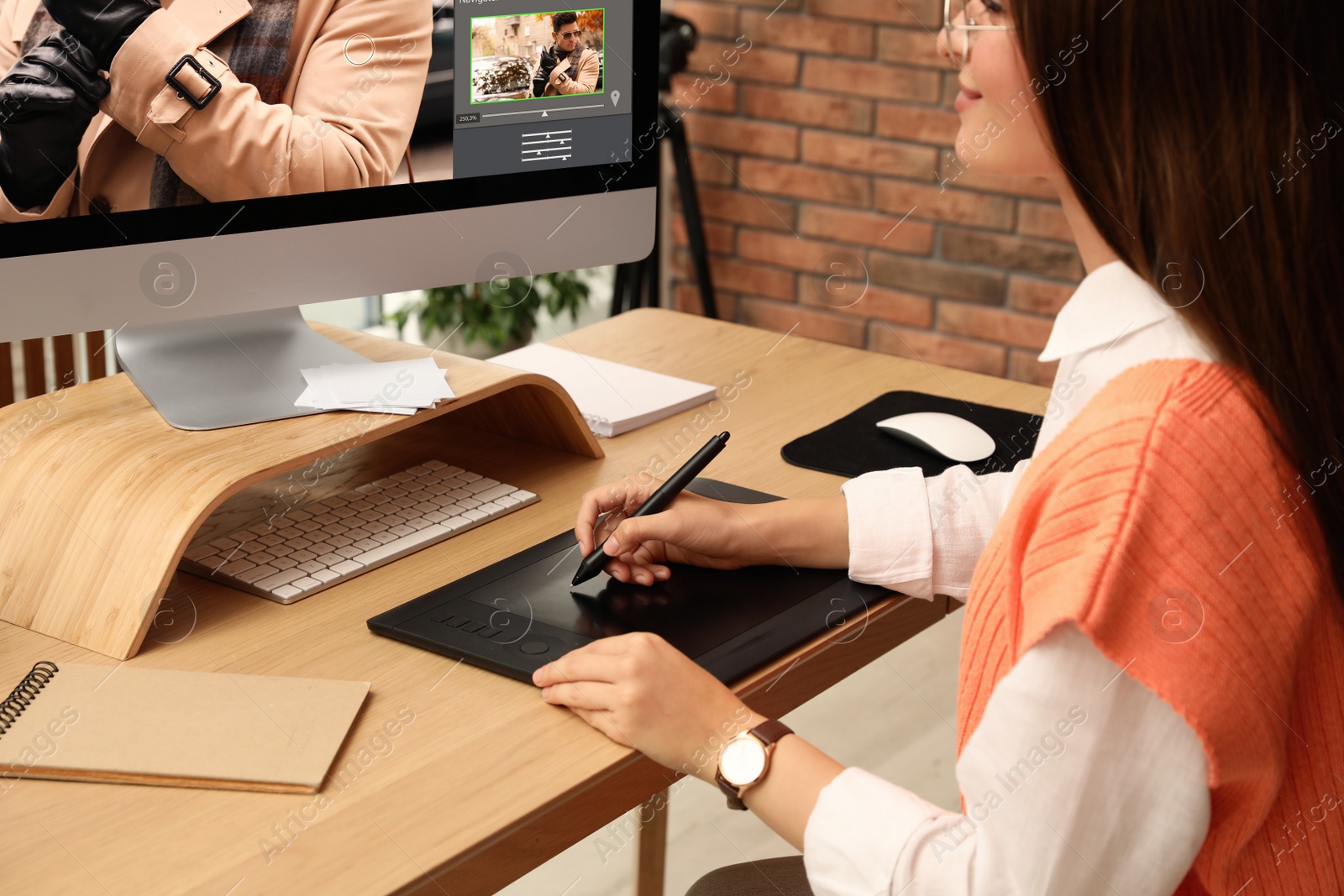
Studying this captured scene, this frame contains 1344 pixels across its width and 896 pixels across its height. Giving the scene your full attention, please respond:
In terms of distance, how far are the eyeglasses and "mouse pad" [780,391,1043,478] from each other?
0.48 meters

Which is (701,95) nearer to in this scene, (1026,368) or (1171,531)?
(1026,368)

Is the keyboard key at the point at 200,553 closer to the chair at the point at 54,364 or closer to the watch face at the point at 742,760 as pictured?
the chair at the point at 54,364

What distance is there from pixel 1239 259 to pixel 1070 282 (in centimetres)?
207

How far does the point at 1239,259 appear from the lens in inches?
25.9

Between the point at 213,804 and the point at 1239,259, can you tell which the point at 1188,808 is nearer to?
the point at 1239,259

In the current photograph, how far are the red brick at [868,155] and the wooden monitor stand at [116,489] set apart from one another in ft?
6.17

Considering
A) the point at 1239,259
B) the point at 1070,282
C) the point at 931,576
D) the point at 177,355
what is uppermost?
the point at 1239,259

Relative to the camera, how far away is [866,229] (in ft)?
9.48

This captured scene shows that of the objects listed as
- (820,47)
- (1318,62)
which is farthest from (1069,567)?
(820,47)

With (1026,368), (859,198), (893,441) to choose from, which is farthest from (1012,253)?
(893,441)

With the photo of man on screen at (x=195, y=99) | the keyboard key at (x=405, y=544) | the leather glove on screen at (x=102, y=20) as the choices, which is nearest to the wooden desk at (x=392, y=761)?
the keyboard key at (x=405, y=544)

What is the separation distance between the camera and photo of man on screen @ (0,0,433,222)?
919mm

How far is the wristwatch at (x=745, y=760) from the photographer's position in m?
0.77

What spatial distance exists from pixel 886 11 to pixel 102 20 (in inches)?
81.1
